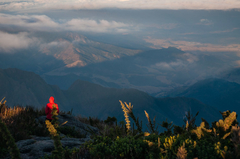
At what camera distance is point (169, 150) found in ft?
10.2

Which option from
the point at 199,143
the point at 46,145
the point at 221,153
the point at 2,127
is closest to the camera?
the point at 221,153

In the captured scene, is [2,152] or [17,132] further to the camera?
[17,132]

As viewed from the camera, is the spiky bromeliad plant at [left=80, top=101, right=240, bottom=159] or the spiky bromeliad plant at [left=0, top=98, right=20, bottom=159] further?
the spiky bromeliad plant at [left=0, top=98, right=20, bottom=159]

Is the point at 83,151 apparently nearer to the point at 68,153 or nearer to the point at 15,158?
the point at 68,153

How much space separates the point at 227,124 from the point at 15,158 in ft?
13.2

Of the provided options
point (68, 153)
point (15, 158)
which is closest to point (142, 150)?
point (68, 153)

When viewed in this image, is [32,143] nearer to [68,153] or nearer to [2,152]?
[2,152]

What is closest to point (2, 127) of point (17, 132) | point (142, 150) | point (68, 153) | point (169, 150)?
point (68, 153)

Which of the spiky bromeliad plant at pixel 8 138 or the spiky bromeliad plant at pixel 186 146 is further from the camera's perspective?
the spiky bromeliad plant at pixel 8 138

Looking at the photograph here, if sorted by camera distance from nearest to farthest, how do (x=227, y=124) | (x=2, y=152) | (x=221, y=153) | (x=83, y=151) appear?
(x=221, y=153) → (x=227, y=124) → (x=83, y=151) → (x=2, y=152)

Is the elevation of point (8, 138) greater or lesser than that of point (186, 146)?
greater

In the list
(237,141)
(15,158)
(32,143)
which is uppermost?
(237,141)

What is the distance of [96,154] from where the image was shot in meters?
3.46

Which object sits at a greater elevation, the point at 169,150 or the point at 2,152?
the point at 169,150
